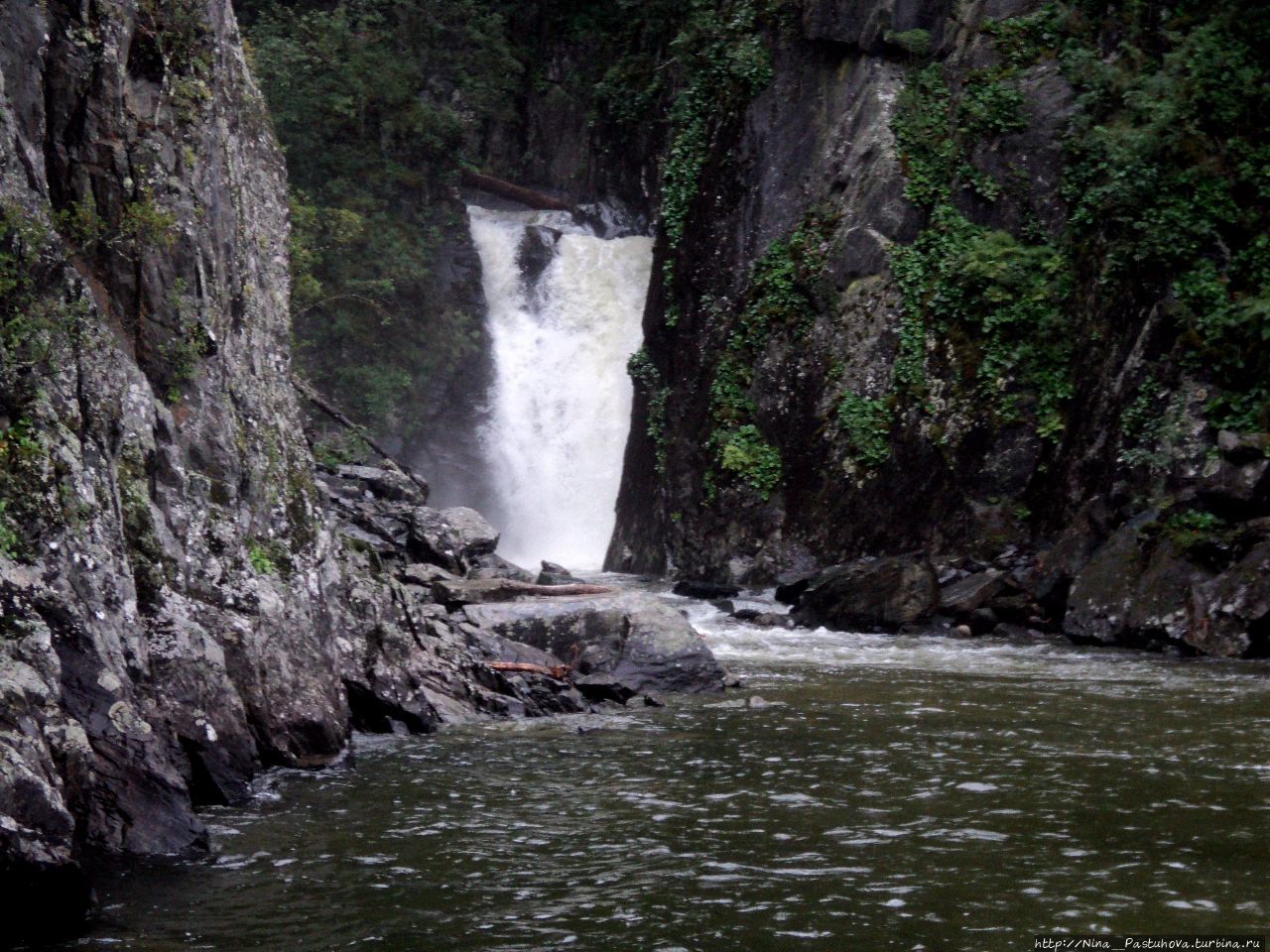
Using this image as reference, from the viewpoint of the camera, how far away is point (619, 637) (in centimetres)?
1341

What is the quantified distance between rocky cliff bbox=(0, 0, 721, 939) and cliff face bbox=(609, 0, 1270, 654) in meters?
9.95

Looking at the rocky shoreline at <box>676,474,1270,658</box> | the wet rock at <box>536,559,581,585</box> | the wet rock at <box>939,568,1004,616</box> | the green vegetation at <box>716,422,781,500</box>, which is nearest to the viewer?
the rocky shoreline at <box>676,474,1270,658</box>

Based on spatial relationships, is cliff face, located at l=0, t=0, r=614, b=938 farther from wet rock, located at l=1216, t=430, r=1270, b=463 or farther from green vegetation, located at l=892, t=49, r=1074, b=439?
green vegetation, located at l=892, t=49, r=1074, b=439

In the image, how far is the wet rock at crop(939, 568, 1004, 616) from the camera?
17.6m

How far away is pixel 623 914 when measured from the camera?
540 cm

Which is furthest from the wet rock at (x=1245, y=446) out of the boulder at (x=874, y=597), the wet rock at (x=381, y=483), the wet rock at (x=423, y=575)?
the wet rock at (x=381, y=483)

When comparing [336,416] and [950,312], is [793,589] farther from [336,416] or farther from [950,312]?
[336,416]

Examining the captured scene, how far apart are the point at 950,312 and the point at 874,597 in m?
5.85

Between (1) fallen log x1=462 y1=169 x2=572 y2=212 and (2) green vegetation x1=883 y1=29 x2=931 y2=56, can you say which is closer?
(2) green vegetation x1=883 y1=29 x2=931 y2=56

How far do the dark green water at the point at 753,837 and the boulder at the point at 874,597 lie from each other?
21.9 ft

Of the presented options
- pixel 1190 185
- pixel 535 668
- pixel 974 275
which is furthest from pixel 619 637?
pixel 1190 185

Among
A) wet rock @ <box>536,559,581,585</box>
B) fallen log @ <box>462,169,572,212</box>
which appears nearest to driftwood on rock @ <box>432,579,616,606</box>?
wet rock @ <box>536,559,581,585</box>

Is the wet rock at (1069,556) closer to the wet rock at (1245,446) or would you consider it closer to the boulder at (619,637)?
the wet rock at (1245,446)

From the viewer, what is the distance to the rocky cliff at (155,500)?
6.03m
